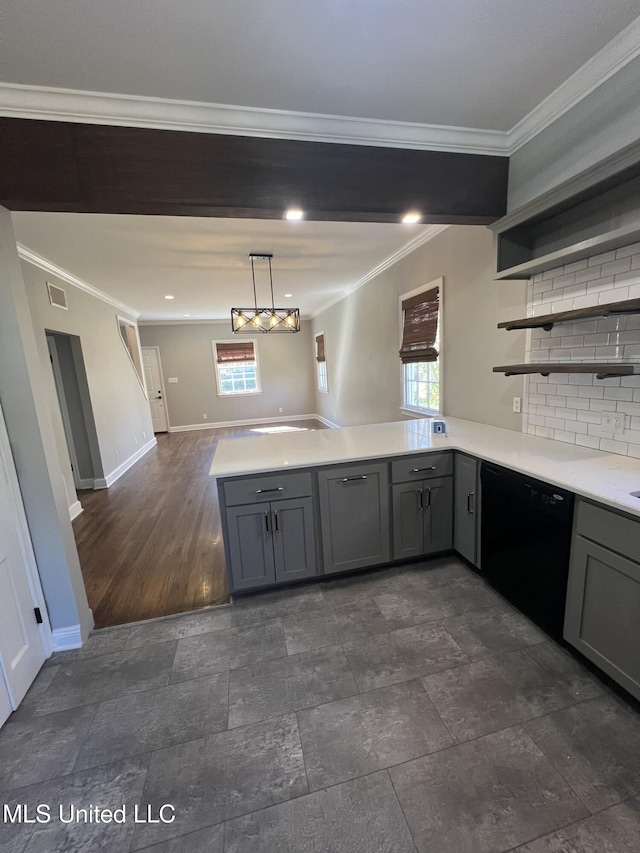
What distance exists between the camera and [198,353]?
336 inches

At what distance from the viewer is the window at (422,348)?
3500 millimetres

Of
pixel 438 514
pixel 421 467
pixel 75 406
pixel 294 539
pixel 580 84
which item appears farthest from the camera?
pixel 75 406

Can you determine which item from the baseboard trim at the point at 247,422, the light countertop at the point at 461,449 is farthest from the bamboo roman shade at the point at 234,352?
the light countertop at the point at 461,449

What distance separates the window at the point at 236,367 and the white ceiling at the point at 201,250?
2.89 metres

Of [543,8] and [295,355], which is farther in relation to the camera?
[295,355]

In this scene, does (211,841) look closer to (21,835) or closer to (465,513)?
(21,835)

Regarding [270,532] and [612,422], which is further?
[270,532]

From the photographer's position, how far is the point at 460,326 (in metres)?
3.13

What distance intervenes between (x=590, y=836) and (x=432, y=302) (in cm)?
352

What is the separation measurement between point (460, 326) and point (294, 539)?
7.67 feet

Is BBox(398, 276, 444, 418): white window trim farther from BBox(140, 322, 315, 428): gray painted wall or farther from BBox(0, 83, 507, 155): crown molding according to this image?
BBox(140, 322, 315, 428): gray painted wall

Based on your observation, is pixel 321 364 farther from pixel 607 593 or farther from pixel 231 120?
pixel 607 593

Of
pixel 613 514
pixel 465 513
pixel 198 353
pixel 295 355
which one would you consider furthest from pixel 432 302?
pixel 198 353

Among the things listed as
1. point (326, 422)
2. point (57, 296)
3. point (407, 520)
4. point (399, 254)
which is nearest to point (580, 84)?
point (399, 254)
